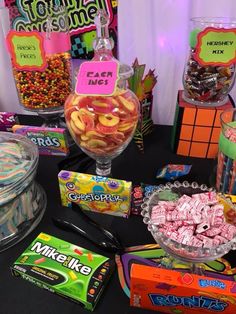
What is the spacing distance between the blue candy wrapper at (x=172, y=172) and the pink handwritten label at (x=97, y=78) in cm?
30

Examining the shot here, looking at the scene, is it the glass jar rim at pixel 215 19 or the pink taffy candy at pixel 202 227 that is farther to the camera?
the glass jar rim at pixel 215 19

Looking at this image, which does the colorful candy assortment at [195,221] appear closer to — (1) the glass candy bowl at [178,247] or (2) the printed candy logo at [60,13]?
(1) the glass candy bowl at [178,247]

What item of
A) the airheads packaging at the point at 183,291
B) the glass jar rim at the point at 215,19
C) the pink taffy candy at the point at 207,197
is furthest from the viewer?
the glass jar rim at the point at 215,19

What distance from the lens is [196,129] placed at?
904 mm

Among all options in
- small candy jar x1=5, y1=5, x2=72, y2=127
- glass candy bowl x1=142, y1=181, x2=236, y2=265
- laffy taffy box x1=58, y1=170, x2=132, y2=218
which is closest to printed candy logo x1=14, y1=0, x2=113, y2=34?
small candy jar x1=5, y1=5, x2=72, y2=127

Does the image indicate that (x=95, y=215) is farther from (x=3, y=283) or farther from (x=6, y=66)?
(x=6, y=66)

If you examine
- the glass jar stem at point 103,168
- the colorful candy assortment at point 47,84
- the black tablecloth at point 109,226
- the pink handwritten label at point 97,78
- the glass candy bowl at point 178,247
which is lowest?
the black tablecloth at point 109,226

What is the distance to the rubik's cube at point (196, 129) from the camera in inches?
34.2

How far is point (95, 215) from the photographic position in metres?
0.74

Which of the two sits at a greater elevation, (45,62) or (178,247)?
(45,62)

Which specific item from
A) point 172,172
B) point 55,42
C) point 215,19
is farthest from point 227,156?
point 55,42

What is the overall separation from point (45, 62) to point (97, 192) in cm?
43

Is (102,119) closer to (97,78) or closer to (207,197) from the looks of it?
(97,78)

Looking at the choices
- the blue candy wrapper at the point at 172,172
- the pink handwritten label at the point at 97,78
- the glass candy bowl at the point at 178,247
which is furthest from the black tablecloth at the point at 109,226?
the pink handwritten label at the point at 97,78
